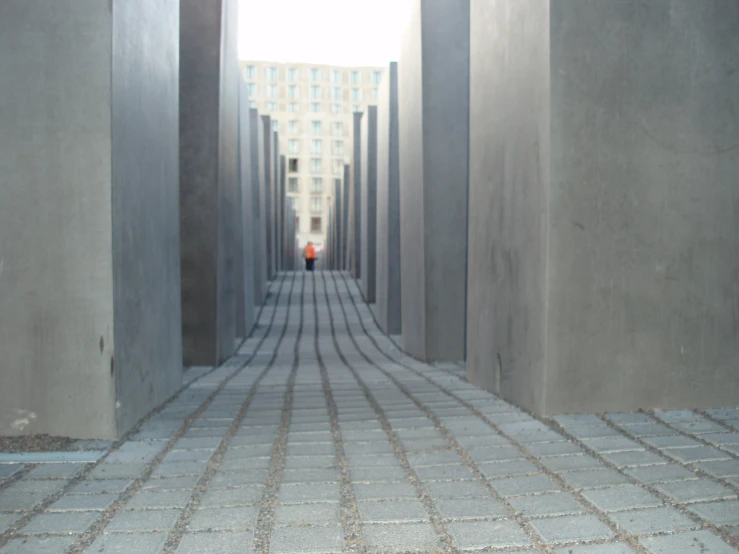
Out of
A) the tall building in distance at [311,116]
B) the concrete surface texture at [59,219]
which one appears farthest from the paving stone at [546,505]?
the tall building in distance at [311,116]

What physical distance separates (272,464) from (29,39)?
2.62 meters

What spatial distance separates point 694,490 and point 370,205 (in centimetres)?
1227

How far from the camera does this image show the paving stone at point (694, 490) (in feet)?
9.33

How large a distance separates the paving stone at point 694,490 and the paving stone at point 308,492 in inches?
53.9

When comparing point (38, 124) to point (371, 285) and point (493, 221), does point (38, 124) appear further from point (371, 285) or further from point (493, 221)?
point (371, 285)

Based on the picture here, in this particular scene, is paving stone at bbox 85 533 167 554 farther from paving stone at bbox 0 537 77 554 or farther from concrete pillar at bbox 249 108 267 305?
concrete pillar at bbox 249 108 267 305

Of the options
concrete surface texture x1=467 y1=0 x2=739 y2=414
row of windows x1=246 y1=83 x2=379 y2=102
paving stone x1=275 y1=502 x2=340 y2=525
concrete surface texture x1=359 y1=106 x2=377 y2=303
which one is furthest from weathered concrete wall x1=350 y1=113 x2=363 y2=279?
row of windows x1=246 y1=83 x2=379 y2=102

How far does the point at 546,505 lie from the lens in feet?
9.23

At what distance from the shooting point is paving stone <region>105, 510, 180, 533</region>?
2.61m

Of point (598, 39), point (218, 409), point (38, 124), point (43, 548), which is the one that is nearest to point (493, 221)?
point (598, 39)

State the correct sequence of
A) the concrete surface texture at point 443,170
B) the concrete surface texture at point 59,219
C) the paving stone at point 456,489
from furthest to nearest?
the concrete surface texture at point 443,170
the concrete surface texture at point 59,219
the paving stone at point 456,489

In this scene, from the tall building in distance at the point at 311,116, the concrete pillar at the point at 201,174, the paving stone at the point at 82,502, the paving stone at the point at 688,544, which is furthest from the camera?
the tall building in distance at the point at 311,116

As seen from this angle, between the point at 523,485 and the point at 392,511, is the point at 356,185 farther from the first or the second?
the point at 392,511

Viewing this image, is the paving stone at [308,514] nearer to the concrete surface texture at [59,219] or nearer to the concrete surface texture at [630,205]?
the concrete surface texture at [59,219]
